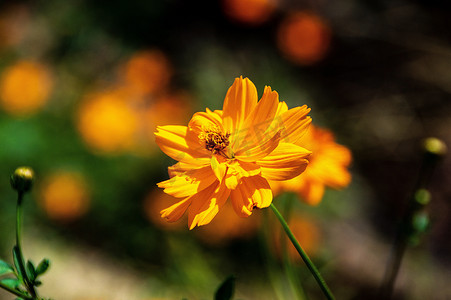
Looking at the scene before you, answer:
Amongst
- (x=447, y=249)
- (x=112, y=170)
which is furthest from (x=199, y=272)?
(x=447, y=249)

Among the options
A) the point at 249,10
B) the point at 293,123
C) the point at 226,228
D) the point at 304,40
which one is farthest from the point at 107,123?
the point at 293,123

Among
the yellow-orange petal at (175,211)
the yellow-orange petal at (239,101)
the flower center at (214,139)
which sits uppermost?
the yellow-orange petal at (239,101)

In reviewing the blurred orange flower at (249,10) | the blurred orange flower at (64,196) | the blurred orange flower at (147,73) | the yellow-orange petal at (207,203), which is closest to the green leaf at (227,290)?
the yellow-orange petal at (207,203)

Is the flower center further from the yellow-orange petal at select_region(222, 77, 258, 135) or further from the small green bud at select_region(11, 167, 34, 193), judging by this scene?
the small green bud at select_region(11, 167, 34, 193)

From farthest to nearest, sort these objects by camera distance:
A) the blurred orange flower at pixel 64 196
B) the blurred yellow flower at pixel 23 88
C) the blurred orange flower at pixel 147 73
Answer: the blurred orange flower at pixel 147 73 → the blurred yellow flower at pixel 23 88 → the blurred orange flower at pixel 64 196

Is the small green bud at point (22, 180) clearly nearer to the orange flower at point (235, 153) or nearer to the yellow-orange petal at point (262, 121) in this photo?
the orange flower at point (235, 153)

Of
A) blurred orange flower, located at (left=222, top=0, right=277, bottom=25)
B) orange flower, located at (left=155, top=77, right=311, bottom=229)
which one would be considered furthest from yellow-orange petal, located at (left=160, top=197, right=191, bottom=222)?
blurred orange flower, located at (left=222, top=0, right=277, bottom=25)
